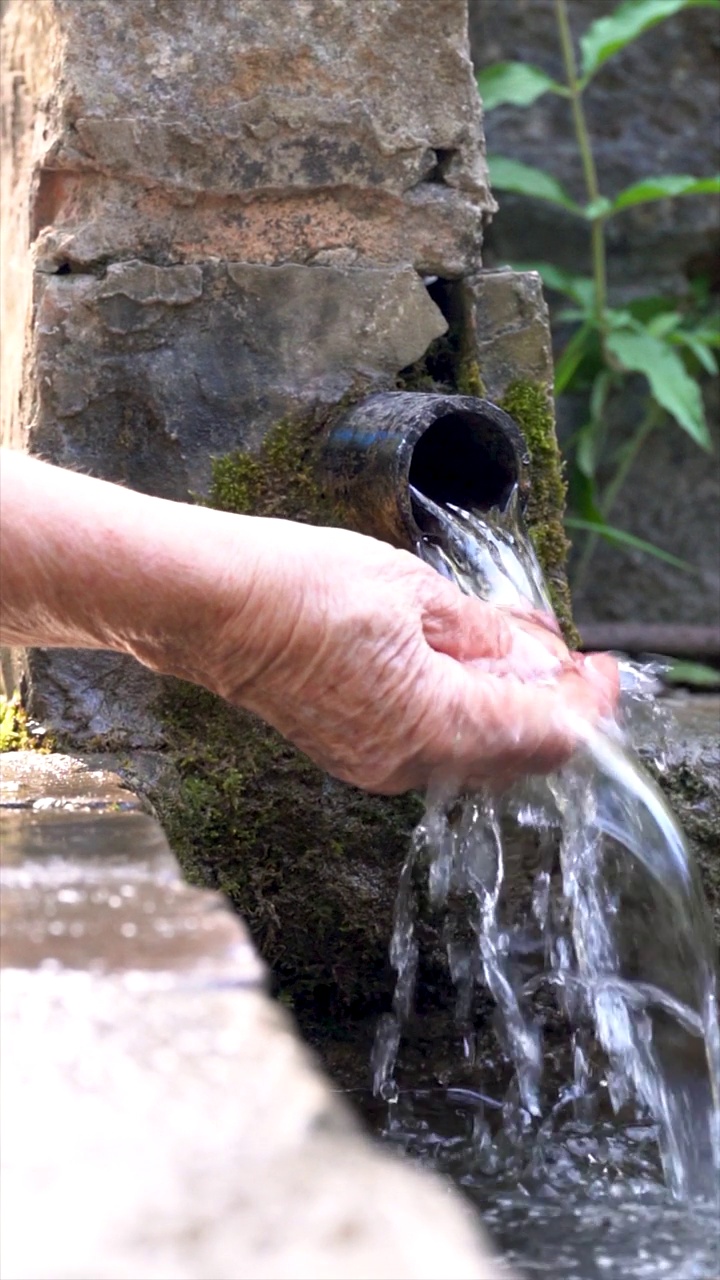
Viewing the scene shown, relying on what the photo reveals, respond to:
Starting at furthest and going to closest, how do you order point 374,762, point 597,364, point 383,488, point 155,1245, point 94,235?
point 597,364 < point 94,235 < point 383,488 < point 374,762 < point 155,1245

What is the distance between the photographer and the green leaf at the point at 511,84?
3.35m

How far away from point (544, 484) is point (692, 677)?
132 centimetres

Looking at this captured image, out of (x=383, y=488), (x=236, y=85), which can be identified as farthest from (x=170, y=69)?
(x=383, y=488)

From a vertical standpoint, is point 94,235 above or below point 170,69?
below

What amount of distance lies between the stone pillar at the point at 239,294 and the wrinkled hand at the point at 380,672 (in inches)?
17.7

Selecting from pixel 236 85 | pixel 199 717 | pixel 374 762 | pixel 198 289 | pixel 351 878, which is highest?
pixel 236 85

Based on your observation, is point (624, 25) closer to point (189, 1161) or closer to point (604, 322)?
point (604, 322)

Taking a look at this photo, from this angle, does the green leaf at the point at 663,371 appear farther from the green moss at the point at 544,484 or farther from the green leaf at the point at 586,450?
the green moss at the point at 544,484

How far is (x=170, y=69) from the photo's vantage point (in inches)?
76.5

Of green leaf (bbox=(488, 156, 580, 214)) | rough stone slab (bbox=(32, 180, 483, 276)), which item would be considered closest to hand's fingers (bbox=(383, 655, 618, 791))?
rough stone slab (bbox=(32, 180, 483, 276))

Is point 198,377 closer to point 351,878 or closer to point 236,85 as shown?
point 236,85

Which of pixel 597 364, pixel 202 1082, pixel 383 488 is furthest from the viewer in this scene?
pixel 597 364

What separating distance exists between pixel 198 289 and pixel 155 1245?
147cm

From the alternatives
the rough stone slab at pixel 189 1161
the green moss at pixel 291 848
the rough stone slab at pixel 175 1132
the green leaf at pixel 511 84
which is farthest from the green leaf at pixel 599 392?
the rough stone slab at pixel 189 1161
